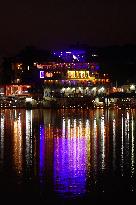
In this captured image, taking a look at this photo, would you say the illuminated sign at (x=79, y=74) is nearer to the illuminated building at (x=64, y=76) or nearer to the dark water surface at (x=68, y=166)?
the illuminated building at (x=64, y=76)

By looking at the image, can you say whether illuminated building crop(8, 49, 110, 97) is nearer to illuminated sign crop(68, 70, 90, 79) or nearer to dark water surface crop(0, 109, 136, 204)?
illuminated sign crop(68, 70, 90, 79)

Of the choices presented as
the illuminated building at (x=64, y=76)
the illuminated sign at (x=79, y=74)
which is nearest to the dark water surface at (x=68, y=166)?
the illuminated building at (x=64, y=76)

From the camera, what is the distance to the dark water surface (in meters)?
13.3

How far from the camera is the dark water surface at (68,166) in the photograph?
1331 centimetres

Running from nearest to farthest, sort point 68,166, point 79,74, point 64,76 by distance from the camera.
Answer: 1. point 68,166
2. point 64,76
3. point 79,74

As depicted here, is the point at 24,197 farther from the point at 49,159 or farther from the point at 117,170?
the point at 49,159

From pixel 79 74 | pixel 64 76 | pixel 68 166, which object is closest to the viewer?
pixel 68 166

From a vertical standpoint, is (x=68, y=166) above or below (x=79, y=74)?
below

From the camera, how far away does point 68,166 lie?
1728 cm

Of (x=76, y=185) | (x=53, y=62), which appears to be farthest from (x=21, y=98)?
(x=76, y=185)

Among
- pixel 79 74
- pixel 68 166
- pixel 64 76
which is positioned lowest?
pixel 68 166

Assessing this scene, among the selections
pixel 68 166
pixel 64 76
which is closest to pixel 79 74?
pixel 64 76

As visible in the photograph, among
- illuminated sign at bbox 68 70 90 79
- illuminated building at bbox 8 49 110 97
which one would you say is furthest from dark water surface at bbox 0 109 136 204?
illuminated sign at bbox 68 70 90 79

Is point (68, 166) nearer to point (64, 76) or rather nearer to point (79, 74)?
point (64, 76)
